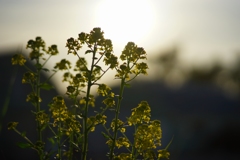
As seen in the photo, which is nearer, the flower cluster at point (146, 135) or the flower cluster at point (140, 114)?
the flower cluster at point (146, 135)

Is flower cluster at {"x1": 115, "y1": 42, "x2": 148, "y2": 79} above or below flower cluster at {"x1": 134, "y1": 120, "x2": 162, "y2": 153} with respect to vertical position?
above

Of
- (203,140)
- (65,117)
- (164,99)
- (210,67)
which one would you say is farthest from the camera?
(210,67)

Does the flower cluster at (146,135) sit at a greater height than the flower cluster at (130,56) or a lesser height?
lesser

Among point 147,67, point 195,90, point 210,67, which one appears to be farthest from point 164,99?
point 147,67

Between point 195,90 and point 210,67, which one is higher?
point 210,67

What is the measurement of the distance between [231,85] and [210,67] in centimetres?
285

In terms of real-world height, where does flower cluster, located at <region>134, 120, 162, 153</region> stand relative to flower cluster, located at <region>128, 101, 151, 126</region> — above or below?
below

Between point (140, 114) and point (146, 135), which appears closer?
point (146, 135)

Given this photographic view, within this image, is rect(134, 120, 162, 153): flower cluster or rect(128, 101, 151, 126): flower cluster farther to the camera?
rect(128, 101, 151, 126): flower cluster

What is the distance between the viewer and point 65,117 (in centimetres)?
470

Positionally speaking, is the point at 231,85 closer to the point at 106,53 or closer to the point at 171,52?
the point at 171,52

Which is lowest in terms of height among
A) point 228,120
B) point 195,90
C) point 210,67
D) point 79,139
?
point 79,139

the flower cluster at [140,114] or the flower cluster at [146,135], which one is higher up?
the flower cluster at [140,114]

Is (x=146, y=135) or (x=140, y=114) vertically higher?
(x=140, y=114)
